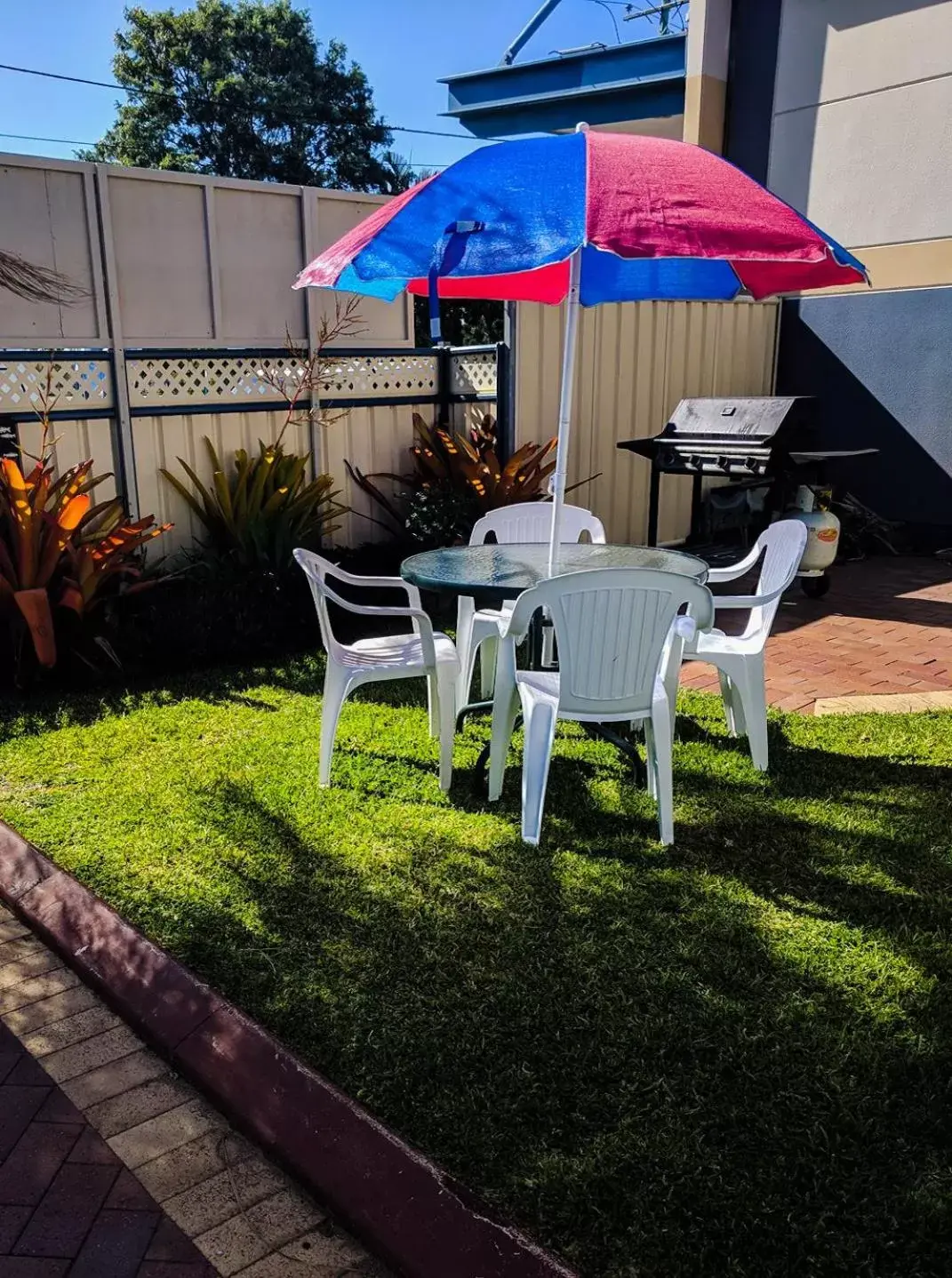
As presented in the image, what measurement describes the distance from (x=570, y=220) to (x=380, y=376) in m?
4.47

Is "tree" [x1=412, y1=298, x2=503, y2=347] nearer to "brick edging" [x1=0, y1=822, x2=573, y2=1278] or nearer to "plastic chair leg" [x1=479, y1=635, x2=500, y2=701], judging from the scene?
"plastic chair leg" [x1=479, y1=635, x2=500, y2=701]

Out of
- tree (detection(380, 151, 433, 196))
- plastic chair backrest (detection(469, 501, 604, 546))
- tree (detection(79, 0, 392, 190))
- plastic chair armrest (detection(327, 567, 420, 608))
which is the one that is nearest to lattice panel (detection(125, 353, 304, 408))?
plastic chair backrest (detection(469, 501, 604, 546))

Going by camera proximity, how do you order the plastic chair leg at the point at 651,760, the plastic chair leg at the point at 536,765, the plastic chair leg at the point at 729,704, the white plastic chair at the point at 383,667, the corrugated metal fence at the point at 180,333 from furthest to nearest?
the corrugated metal fence at the point at 180,333 → the plastic chair leg at the point at 729,704 → the white plastic chair at the point at 383,667 → the plastic chair leg at the point at 651,760 → the plastic chair leg at the point at 536,765

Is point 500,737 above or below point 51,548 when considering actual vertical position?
below

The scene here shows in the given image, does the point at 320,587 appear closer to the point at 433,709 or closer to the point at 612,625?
the point at 433,709

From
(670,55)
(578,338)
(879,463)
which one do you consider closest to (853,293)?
(879,463)

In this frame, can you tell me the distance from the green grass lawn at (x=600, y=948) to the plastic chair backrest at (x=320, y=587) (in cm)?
56

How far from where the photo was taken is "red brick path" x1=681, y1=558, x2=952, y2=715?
215 inches

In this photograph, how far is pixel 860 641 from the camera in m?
6.31

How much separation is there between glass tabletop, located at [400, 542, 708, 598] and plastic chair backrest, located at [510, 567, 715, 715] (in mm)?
299

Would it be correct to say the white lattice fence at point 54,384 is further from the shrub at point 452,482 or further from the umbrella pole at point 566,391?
Answer: the umbrella pole at point 566,391

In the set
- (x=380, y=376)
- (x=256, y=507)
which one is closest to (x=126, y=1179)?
(x=256, y=507)

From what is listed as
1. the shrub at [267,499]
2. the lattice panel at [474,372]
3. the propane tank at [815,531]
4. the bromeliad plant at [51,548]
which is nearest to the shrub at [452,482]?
the lattice panel at [474,372]

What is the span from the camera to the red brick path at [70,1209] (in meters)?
2.03
